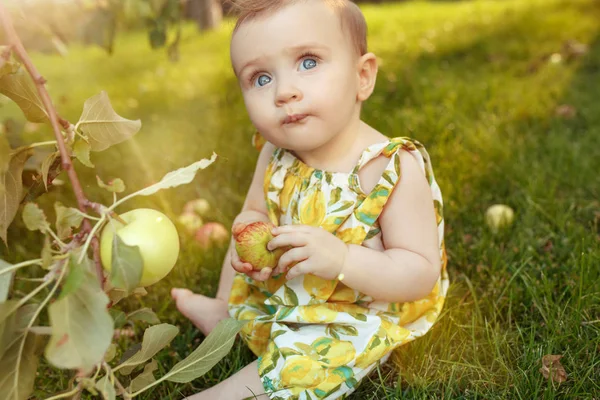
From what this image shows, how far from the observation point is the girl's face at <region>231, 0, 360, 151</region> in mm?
1512

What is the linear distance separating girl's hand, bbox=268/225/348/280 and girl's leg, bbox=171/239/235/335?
0.41 metres

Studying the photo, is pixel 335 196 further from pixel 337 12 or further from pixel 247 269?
pixel 337 12

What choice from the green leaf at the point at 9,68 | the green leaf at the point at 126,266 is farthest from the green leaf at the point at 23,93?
the green leaf at the point at 126,266

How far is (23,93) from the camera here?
130cm

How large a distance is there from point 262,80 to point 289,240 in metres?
0.42

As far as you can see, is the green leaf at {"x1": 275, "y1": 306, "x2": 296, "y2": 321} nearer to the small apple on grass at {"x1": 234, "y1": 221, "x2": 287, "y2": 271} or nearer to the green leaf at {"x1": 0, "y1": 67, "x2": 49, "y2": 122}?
the small apple on grass at {"x1": 234, "y1": 221, "x2": 287, "y2": 271}

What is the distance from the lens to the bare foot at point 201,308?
1.84m

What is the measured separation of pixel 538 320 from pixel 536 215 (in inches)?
23.6

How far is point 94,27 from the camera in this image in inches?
97.0

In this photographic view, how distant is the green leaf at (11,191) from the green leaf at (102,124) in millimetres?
162

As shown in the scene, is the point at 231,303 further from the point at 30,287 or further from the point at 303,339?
the point at 30,287

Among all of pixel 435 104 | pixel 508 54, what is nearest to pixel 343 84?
pixel 435 104

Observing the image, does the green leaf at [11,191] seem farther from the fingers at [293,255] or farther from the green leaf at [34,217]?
the fingers at [293,255]

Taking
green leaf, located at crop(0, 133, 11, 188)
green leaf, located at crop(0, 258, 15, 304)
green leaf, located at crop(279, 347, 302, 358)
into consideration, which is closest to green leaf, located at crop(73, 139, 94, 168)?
green leaf, located at crop(0, 133, 11, 188)
